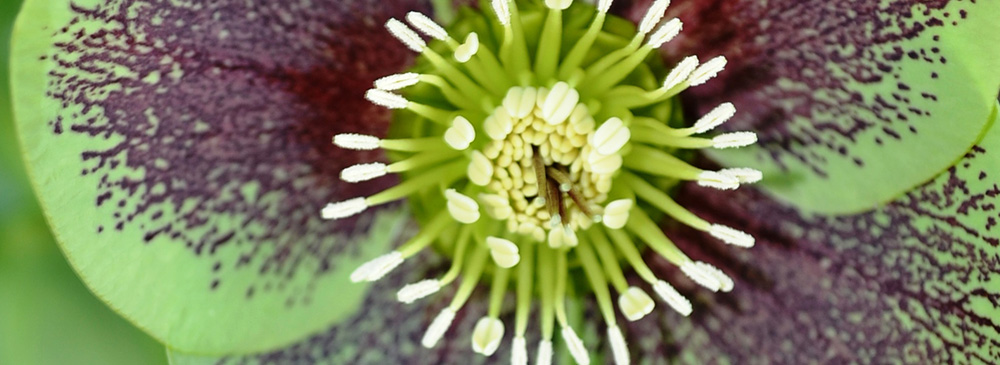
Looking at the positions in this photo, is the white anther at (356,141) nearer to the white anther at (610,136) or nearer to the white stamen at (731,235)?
the white anther at (610,136)

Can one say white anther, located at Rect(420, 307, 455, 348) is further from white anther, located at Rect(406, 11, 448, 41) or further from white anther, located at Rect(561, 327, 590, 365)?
white anther, located at Rect(406, 11, 448, 41)

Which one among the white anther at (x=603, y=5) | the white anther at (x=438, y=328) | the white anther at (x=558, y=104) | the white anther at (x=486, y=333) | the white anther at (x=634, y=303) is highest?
the white anther at (x=603, y=5)

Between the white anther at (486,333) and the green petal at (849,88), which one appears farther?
the white anther at (486,333)

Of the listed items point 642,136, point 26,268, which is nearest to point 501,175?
point 642,136

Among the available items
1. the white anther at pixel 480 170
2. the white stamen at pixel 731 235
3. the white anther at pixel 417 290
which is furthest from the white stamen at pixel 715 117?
the white anther at pixel 417 290

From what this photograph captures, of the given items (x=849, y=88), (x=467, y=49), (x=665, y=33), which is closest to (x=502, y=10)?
(x=467, y=49)

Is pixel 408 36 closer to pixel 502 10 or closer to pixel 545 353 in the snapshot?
pixel 502 10

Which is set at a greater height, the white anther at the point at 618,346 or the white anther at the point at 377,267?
the white anther at the point at 377,267

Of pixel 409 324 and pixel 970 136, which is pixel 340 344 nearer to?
pixel 409 324
